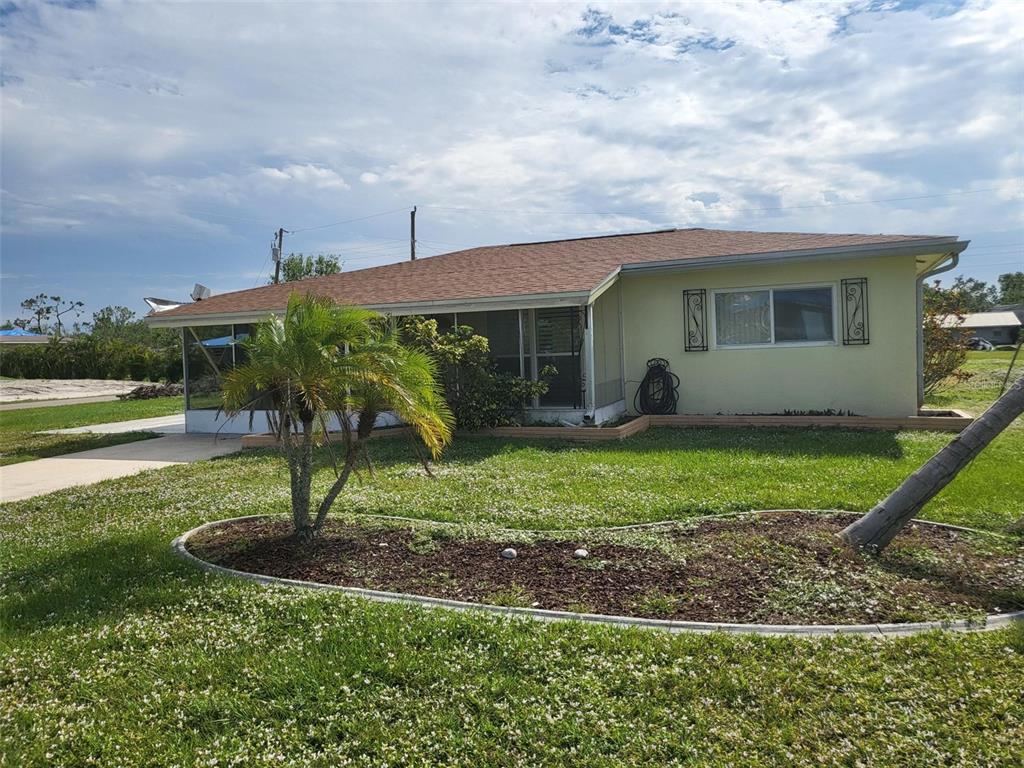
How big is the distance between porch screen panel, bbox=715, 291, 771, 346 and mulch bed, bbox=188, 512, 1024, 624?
6.96 meters

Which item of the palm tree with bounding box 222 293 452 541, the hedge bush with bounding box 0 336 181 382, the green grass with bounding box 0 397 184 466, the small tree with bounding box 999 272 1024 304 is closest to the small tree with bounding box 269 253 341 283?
the hedge bush with bounding box 0 336 181 382

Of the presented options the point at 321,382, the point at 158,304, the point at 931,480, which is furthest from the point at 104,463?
the point at 931,480

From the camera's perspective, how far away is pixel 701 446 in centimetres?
1008

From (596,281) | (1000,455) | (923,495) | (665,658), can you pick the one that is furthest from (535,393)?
(665,658)

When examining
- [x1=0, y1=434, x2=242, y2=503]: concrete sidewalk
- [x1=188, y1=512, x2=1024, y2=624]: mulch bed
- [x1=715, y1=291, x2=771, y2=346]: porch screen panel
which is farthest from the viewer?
[x1=715, y1=291, x2=771, y2=346]: porch screen panel

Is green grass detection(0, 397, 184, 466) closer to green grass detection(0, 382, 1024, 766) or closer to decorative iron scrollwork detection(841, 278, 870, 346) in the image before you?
green grass detection(0, 382, 1024, 766)

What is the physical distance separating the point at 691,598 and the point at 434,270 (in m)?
12.7

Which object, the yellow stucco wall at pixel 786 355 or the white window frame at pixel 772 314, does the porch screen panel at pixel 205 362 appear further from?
the white window frame at pixel 772 314

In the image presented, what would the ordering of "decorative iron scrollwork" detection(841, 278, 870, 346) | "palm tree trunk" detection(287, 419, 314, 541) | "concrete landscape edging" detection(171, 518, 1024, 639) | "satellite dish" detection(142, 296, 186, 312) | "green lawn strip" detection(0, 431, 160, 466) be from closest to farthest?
"concrete landscape edging" detection(171, 518, 1024, 639) < "palm tree trunk" detection(287, 419, 314, 541) < "decorative iron scrollwork" detection(841, 278, 870, 346) < "green lawn strip" detection(0, 431, 160, 466) < "satellite dish" detection(142, 296, 186, 312)

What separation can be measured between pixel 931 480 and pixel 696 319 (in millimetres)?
8011

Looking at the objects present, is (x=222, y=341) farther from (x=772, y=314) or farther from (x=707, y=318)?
(x=772, y=314)

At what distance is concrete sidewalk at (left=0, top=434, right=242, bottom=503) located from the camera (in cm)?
926

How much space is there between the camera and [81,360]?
38.3 m

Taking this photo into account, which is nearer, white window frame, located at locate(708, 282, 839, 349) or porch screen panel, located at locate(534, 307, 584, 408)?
white window frame, located at locate(708, 282, 839, 349)
